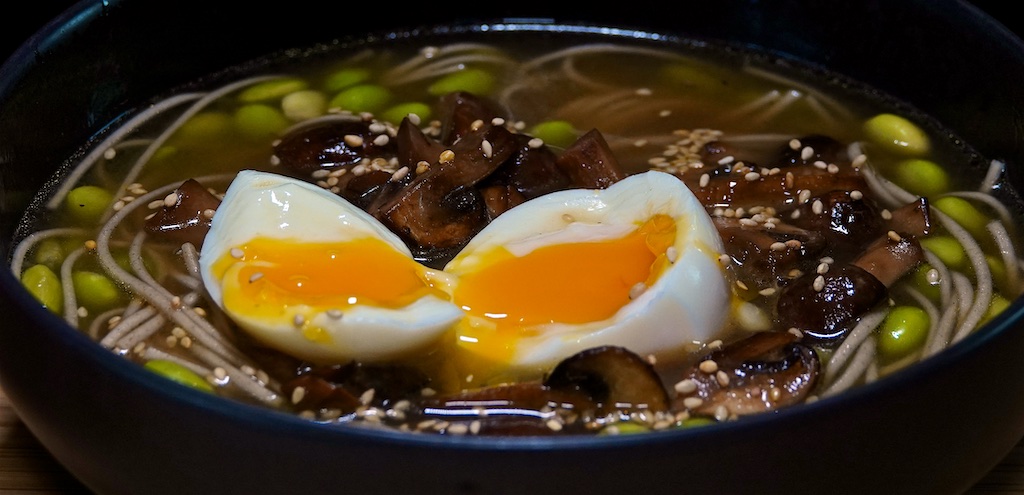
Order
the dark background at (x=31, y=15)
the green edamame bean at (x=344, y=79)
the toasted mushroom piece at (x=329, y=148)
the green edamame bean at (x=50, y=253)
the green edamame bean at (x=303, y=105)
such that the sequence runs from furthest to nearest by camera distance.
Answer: the dark background at (x=31, y=15) < the green edamame bean at (x=344, y=79) < the green edamame bean at (x=303, y=105) < the toasted mushroom piece at (x=329, y=148) < the green edamame bean at (x=50, y=253)

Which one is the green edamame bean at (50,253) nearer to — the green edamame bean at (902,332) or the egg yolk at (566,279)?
the egg yolk at (566,279)

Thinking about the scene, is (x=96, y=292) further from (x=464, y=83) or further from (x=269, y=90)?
(x=464, y=83)

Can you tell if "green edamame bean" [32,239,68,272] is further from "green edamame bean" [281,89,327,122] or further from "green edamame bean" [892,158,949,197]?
"green edamame bean" [892,158,949,197]

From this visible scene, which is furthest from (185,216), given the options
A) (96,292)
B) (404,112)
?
(404,112)

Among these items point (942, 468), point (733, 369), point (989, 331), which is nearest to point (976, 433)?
point (942, 468)

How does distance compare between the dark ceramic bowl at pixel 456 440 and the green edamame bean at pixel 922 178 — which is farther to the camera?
the green edamame bean at pixel 922 178

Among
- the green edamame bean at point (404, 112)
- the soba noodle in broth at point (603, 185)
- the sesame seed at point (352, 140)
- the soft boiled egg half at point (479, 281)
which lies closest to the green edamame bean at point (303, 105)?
the soba noodle in broth at point (603, 185)
